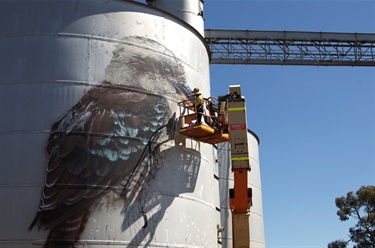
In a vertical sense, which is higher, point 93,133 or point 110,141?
point 93,133

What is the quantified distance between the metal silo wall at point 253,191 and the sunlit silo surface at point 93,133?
10410 millimetres

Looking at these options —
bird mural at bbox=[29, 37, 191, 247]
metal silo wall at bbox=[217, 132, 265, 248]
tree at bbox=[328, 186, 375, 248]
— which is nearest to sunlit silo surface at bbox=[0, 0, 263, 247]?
bird mural at bbox=[29, 37, 191, 247]

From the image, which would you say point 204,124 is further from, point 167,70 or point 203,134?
point 167,70

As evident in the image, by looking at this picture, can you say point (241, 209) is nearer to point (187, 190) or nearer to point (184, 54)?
point (187, 190)

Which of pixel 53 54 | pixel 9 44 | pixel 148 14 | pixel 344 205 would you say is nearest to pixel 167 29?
pixel 148 14

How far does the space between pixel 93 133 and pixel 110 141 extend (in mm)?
532

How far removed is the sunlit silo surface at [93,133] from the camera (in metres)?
12.9

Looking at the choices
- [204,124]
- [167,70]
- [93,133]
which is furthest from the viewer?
[167,70]

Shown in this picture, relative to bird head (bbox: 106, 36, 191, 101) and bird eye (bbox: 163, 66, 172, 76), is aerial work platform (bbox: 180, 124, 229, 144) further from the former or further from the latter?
bird eye (bbox: 163, 66, 172, 76)

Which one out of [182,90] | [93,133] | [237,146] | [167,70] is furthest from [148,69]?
[237,146]

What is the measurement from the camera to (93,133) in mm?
13695

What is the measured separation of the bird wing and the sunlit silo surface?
28mm

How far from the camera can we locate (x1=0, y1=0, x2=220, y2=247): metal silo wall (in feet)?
42.4

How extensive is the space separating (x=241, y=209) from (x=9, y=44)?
26.8 feet
